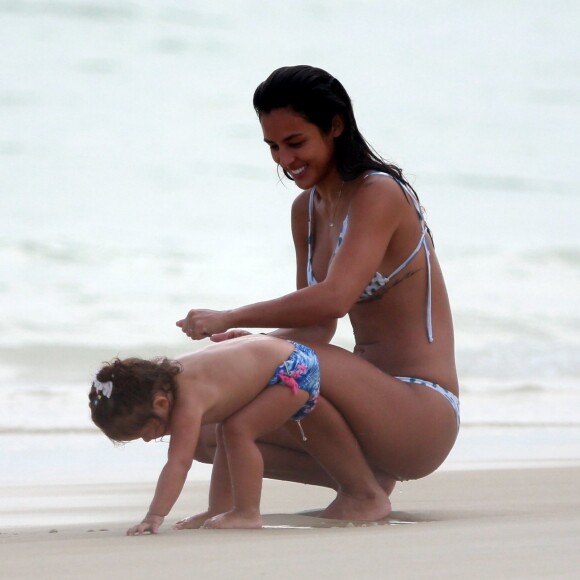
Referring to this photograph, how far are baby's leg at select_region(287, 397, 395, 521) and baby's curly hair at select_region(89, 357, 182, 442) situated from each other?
1.48ft

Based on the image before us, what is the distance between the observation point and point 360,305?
12.0ft

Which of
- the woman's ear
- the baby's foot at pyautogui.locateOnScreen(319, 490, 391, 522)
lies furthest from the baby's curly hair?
the woman's ear

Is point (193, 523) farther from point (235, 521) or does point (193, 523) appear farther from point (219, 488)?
point (235, 521)

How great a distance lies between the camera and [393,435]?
3412mm

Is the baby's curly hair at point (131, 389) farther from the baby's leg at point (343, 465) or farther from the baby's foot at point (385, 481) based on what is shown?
the baby's foot at point (385, 481)

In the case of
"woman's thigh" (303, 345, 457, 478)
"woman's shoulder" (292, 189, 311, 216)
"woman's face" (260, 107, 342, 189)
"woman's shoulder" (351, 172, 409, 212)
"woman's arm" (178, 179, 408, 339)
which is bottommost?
"woman's thigh" (303, 345, 457, 478)

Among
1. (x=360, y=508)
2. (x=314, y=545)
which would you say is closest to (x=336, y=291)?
(x=360, y=508)

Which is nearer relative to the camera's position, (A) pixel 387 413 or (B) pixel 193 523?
(B) pixel 193 523

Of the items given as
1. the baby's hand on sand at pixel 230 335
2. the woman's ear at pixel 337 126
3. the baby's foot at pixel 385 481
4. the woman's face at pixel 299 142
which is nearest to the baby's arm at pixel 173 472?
the baby's hand on sand at pixel 230 335

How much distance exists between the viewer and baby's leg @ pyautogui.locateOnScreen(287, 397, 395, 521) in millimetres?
3322

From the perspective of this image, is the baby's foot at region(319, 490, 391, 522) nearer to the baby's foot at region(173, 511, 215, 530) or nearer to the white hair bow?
the baby's foot at region(173, 511, 215, 530)

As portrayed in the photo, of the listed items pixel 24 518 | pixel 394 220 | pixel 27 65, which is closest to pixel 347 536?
pixel 394 220

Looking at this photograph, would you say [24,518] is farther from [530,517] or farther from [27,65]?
[27,65]

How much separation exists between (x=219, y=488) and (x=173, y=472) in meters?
0.33
